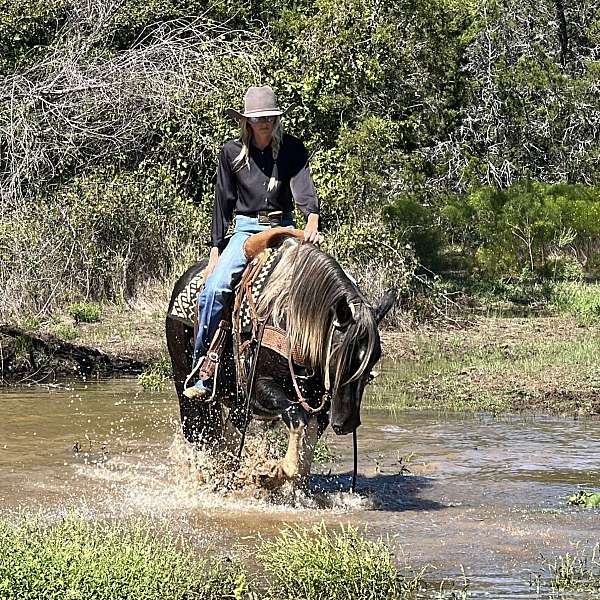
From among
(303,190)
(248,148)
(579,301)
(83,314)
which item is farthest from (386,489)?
(579,301)

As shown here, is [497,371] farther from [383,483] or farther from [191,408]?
[191,408]

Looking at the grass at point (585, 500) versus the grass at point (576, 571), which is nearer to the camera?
the grass at point (576, 571)

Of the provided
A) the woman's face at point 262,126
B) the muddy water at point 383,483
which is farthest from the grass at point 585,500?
the woman's face at point 262,126

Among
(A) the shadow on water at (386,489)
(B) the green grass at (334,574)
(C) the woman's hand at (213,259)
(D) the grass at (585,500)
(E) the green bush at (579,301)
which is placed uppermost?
(C) the woman's hand at (213,259)

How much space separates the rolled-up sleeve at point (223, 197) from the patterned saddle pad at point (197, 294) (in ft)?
1.27

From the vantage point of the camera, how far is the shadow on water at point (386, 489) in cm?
784

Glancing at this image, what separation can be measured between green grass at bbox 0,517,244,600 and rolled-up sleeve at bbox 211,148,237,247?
296 centimetres

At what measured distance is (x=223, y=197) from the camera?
8.16 metres

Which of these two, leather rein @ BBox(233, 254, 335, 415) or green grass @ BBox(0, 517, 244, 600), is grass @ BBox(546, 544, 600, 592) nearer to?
green grass @ BBox(0, 517, 244, 600)

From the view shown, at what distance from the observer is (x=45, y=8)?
68.1 ft

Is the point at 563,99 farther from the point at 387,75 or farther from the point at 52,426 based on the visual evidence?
the point at 52,426

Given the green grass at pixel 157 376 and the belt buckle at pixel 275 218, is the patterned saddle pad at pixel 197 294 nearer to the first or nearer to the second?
the belt buckle at pixel 275 218

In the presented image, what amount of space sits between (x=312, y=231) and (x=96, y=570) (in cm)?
318

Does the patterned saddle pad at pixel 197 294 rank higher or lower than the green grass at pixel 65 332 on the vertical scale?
higher
